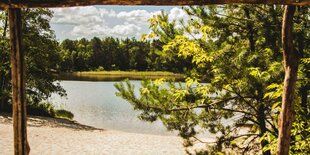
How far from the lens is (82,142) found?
1385 cm

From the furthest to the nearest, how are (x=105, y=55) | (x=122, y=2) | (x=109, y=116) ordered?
(x=105, y=55), (x=109, y=116), (x=122, y=2)

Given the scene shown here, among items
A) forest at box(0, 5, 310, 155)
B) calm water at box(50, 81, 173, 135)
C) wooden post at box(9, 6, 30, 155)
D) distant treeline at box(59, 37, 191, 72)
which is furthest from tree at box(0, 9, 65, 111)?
distant treeline at box(59, 37, 191, 72)

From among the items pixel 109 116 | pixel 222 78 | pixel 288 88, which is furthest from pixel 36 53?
pixel 288 88

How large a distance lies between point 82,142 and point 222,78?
32.3ft

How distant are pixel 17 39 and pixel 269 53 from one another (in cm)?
374

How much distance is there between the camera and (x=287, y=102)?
9.97 feet

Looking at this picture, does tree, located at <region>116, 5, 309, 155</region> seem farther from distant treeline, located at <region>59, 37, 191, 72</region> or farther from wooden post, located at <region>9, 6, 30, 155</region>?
distant treeline, located at <region>59, 37, 191, 72</region>

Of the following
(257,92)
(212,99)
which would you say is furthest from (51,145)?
(257,92)

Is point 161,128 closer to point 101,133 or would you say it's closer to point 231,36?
point 101,133

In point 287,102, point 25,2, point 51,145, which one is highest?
point 25,2

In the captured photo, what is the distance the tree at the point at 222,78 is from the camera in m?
5.02

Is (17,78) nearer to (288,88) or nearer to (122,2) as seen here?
(122,2)

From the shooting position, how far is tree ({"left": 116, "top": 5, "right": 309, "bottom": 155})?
5.02 meters

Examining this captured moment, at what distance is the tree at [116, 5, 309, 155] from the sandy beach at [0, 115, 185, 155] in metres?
7.12
